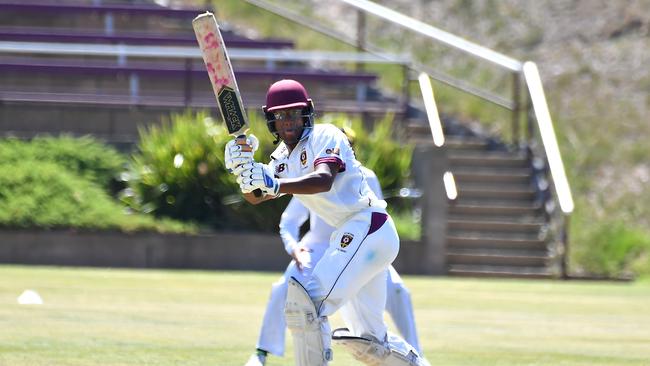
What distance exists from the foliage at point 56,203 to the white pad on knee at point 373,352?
11.9m

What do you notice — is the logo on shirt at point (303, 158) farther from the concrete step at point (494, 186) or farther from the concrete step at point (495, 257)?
the concrete step at point (494, 186)

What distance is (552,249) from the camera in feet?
67.6

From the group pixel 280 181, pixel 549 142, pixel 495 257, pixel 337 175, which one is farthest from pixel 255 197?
pixel 549 142

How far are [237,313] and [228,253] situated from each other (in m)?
6.44

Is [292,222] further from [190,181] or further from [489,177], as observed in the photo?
[489,177]

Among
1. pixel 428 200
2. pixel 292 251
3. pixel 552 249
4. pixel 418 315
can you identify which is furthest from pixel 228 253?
pixel 292 251

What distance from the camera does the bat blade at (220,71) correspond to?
727cm

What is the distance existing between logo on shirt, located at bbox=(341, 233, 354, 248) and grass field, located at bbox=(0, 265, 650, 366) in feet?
6.80

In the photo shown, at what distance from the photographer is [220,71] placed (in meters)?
7.35

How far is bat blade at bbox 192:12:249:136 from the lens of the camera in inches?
286

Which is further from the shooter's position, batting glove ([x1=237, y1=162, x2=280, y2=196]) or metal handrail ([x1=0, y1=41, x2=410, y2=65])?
metal handrail ([x1=0, y1=41, x2=410, y2=65])

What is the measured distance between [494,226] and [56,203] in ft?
21.2

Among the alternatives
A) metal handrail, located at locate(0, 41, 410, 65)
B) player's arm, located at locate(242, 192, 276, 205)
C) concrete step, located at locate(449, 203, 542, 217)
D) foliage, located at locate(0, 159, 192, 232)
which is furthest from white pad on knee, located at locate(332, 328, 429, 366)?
metal handrail, located at locate(0, 41, 410, 65)

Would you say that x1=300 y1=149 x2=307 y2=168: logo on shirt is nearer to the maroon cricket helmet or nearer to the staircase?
the maroon cricket helmet
